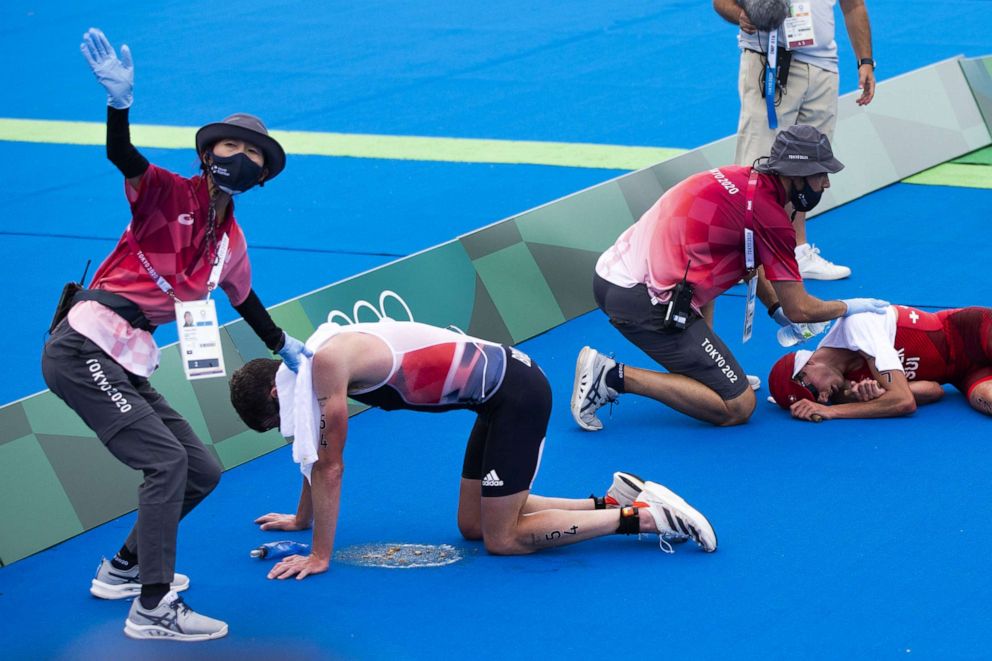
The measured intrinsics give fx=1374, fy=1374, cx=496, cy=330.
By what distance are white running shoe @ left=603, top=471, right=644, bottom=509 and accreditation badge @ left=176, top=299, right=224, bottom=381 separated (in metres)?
1.73

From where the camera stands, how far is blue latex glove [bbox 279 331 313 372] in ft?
16.1

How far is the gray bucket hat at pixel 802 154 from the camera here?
618cm

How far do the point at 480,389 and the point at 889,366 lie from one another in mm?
2286

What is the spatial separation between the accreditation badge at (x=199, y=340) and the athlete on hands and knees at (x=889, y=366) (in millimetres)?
3014

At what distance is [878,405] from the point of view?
6539mm

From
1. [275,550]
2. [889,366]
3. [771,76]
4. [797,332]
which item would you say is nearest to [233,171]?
[275,550]

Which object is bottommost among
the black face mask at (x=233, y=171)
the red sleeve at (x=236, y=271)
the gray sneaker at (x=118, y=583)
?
the gray sneaker at (x=118, y=583)

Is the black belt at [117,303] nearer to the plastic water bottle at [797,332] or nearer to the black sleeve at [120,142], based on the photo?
the black sleeve at [120,142]

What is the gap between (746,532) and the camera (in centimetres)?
551

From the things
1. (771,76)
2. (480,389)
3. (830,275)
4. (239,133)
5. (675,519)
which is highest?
(239,133)

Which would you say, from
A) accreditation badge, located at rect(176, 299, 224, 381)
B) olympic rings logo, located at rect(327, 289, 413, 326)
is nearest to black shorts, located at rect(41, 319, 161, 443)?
accreditation badge, located at rect(176, 299, 224, 381)

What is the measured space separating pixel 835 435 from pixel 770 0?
2.76 metres

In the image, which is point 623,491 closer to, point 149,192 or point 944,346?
point 944,346

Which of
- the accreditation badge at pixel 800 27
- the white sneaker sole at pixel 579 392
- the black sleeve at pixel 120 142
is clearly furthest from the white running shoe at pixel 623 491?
the accreditation badge at pixel 800 27
